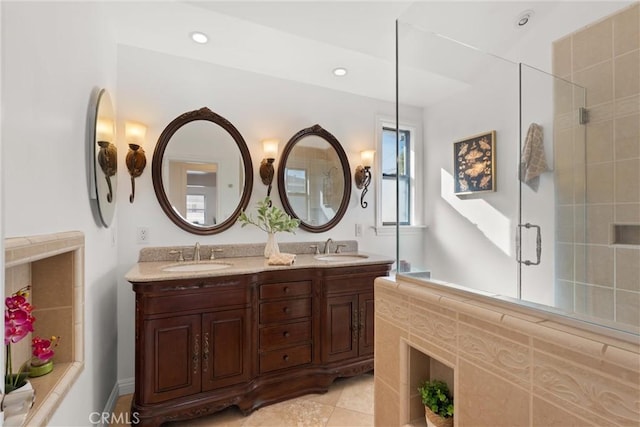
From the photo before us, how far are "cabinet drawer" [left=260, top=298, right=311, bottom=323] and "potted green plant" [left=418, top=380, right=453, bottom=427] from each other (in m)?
1.35

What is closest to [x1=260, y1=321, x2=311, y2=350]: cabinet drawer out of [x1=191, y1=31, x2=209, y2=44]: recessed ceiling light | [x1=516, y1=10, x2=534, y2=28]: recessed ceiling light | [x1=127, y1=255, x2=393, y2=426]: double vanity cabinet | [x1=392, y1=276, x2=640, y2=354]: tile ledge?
[x1=127, y1=255, x2=393, y2=426]: double vanity cabinet

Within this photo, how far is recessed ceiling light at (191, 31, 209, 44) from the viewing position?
2046 mm

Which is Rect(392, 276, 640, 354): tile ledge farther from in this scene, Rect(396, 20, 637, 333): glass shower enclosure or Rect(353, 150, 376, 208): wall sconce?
Rect(353, 150, 376, 208): wall sconce

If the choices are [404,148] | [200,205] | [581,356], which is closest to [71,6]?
[200,205]

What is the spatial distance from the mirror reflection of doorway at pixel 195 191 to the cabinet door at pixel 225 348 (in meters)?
0.85

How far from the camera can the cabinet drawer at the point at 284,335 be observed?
2.06 m

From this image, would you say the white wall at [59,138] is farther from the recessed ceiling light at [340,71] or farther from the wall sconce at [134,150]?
the recessed ceiling light at [340,71]

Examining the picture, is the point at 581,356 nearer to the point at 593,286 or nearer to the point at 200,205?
the point at 593,286

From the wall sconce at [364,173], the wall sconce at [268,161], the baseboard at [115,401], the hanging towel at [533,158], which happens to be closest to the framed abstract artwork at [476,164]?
the hanging towel at [533,158]

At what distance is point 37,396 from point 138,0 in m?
2.01

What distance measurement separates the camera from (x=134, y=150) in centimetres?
216

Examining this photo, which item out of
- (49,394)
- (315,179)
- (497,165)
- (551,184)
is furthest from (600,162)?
(49,394)

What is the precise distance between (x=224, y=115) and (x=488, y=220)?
84.8 inches

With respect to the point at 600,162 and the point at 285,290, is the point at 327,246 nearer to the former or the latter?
the point at 285,290
